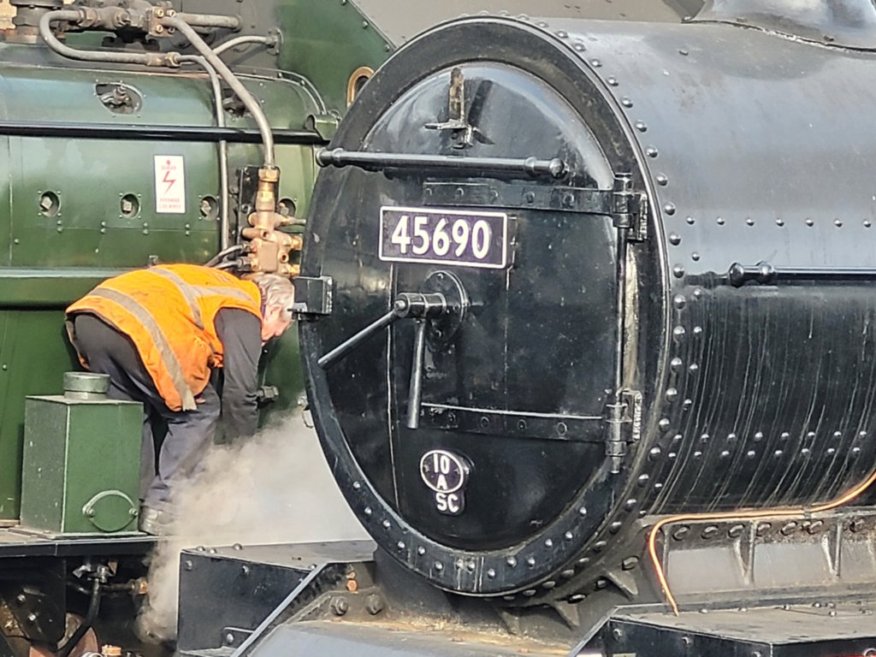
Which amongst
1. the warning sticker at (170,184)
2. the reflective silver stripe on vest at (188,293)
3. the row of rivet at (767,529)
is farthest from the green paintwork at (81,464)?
the row of rivet at (767,529)

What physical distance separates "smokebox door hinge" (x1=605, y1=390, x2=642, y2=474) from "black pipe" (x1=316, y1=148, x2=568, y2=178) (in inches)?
18.1

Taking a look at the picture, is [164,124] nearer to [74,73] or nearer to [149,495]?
[74,73]

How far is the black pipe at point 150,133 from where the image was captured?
19.5ft

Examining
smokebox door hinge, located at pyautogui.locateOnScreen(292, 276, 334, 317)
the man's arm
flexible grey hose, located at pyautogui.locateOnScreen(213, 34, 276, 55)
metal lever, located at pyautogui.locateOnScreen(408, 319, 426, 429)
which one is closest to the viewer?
metal lever, located at pyautogui.locateOnScreen(408, 319, 426, 429)

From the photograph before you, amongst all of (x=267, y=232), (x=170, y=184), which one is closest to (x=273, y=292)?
(x=267, y=232)

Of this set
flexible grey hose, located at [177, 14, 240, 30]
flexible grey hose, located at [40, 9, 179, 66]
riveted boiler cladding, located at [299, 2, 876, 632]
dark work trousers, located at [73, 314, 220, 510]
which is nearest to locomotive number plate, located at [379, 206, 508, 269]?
riveted boiler cladding, located at [299, 2, 876, 632]

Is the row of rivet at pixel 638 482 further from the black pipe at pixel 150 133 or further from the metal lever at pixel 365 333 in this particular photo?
the black pipe at pixel 150 133

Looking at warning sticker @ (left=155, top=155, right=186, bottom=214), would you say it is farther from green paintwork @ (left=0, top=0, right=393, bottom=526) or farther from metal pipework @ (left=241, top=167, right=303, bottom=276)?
metal pipework @ (left=241, top=167, right=303, bottom=276)

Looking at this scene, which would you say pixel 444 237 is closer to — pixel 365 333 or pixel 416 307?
pixel 416 307

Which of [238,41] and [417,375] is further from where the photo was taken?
[238,41]

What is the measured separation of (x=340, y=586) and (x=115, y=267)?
1752 millimetres

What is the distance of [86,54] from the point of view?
20.2 ft

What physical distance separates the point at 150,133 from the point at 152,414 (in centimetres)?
83

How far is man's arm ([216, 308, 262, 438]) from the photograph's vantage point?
6047mm
